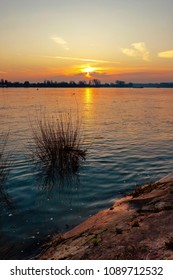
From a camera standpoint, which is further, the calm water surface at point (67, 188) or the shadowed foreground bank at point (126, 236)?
the calm water surface at point (67, 188)

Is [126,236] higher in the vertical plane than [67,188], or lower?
higher

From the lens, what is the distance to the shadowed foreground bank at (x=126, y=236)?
4.77m

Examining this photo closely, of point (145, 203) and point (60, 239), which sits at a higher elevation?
point (145, 203)

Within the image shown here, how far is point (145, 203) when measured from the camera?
7.53 m

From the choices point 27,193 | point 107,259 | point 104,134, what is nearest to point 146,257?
point 107,259

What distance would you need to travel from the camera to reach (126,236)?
5406 mm

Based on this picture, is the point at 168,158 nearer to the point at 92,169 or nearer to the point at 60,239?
the point at 92,169

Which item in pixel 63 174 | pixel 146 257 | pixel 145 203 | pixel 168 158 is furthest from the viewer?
pixel 168 158

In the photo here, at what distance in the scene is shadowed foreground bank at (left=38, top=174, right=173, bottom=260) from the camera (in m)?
4.77

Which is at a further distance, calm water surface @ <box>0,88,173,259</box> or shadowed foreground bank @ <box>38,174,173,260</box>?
calm water surface @ <box>0,88,173,259</box>

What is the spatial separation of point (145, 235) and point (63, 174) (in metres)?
7.19

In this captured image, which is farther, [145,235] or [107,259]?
[145,235]

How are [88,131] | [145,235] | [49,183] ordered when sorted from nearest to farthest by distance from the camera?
[145,235] → [49,183] → [88,131]

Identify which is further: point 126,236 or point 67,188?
point 67,188
